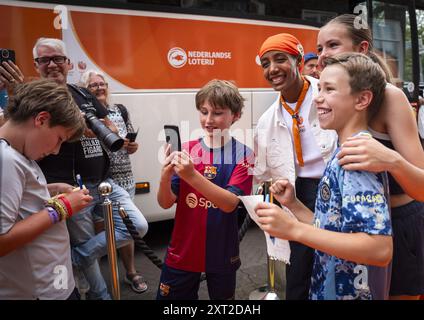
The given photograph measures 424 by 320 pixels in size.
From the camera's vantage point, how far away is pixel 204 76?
4.56m

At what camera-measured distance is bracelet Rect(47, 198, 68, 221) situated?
1.68 m

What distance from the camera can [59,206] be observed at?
169 centimetres

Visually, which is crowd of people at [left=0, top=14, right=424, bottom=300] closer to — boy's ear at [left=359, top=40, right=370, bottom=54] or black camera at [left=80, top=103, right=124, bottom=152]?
boy's ear at [left=359, top=40, right=370, bottom=54]

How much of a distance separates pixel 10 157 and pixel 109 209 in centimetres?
61

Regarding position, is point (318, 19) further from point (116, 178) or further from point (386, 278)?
point (386, 278)

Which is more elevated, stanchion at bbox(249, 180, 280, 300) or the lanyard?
the lanyard

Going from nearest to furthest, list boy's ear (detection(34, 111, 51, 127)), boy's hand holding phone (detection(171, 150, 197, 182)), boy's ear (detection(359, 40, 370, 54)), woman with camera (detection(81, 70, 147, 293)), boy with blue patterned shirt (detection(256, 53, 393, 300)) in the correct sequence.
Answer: boy with blue patterned shirt (detection(256, 53, 393, 300)), boy's ear (detection(34, 111, 51, 127)), boy's hand holding phone (detection(171, 150, 197, 182)), boy's ear (detection(359, 40, 370, 54)), woman with camera (detection(81, 70, 147, 293))

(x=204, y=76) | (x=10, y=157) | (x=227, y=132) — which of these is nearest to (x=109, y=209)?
(x=10, y=157)

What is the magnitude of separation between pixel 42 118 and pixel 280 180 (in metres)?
1.06

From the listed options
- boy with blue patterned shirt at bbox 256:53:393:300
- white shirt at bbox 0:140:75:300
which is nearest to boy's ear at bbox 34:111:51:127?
white shirt at bbox 0:140:75:300

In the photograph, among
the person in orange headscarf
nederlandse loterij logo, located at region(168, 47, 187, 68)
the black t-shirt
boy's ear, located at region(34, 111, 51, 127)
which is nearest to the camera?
boy's ear, located at region(34, 111, 51, 127)

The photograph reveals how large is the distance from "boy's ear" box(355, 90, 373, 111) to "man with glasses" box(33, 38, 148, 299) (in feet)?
6.28

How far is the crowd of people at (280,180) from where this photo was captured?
4.41 ft

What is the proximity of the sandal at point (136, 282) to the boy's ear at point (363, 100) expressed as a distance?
109 inches
